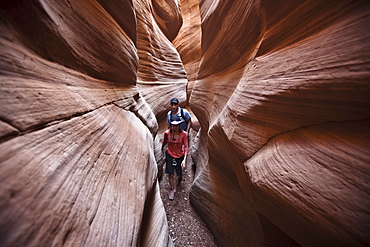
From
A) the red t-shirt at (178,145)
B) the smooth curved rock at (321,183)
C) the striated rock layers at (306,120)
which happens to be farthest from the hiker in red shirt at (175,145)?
the smooth curved rock at (321,183)

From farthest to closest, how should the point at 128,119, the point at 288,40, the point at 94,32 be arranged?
the point at 128,119
the point at 94,32
the point at 288,40

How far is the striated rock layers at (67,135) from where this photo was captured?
2.38 feet

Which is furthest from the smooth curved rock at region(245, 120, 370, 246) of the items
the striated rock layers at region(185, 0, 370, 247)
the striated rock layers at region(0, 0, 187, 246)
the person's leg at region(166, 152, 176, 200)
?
the person's leg at region(166, 152, 176, 200)

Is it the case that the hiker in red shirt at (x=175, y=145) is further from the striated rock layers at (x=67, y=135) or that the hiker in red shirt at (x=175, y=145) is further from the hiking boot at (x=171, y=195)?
the striated rock layers at (x=67, y=135)

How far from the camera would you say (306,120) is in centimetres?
114

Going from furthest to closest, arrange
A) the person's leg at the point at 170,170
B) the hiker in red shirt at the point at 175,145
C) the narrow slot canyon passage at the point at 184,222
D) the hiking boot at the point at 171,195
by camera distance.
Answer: the hiking boot at the point at 171,195 < the person's leg at the point at 170,170 < the hiker in red shirt at the point at 175,145 < the narrow slot canyon passage at the point at 184,222

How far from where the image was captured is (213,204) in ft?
9.96

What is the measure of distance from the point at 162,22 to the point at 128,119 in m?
5.45

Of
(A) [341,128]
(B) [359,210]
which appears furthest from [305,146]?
(B) [359,210]

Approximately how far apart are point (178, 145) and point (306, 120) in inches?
106

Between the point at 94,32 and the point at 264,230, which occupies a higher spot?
the point at 94,32

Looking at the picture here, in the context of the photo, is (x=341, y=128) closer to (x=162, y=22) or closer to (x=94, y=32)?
(x=94, y=32)

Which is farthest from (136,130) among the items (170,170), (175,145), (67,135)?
(170,170)

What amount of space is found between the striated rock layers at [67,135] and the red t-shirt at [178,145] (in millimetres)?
1403
